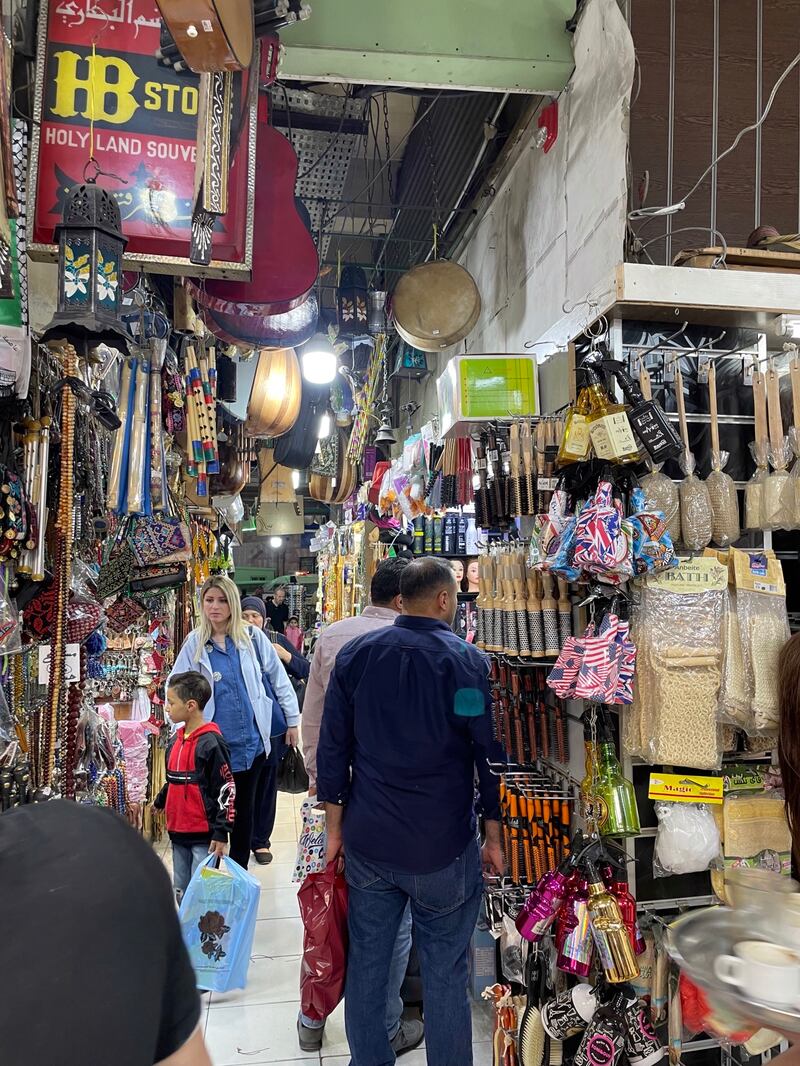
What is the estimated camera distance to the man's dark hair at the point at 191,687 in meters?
3.61

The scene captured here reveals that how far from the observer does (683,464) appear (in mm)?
2623

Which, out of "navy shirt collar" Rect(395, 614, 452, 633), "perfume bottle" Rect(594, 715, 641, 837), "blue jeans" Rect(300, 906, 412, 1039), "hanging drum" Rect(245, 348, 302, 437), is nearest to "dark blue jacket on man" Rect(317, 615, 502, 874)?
"navy shirt collar" Rect(395, 614, 452, 633)

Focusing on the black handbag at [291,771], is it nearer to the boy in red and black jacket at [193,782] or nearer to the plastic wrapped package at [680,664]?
the boy in red and black jacket at [193,782]

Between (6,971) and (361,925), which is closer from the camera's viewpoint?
(6,971)

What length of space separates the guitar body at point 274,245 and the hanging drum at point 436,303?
1.53 m

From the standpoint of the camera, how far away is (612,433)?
249cm

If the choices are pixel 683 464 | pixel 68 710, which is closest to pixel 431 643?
pixel 683 464

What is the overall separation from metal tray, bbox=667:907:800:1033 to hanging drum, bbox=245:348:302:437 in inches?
169

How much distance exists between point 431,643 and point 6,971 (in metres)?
2.03

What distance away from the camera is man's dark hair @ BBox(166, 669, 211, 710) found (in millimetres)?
3607

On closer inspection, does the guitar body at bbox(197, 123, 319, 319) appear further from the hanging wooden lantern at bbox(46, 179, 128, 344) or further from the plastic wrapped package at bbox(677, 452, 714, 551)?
the plastic wrapped package at bbox(677, 452, 714, 551)

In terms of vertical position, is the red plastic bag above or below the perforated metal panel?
below

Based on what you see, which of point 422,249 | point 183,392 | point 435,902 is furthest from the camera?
point 422,249

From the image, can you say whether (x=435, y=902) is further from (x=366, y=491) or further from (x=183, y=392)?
(x=366, y=491)
